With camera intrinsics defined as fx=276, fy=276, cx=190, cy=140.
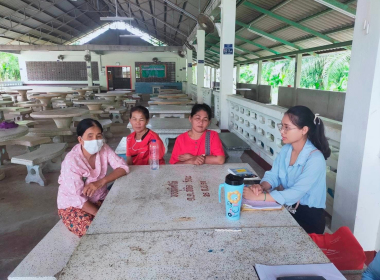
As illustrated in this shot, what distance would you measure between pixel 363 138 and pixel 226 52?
3649mm

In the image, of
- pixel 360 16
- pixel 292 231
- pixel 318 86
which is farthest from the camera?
pixel 318 86

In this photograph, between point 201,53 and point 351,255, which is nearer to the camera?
point 351,255

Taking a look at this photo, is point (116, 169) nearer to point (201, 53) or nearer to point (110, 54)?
point (201, 53)

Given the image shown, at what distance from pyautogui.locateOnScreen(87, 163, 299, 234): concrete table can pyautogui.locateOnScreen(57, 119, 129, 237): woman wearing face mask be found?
0.17 meters

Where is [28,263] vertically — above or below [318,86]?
below

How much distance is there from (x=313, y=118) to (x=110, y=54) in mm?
18211

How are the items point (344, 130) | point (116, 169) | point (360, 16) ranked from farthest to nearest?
point (116, 169) < point (344, 130) < point (360, 16)

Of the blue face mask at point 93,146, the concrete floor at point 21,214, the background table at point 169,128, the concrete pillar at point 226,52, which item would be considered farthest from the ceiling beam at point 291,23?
the blue face mask at point 93,146

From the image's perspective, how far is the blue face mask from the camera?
69.4 inches

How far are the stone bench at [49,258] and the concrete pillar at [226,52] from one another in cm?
374

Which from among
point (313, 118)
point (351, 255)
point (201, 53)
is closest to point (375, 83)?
point (313, 118)

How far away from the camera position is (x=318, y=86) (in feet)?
44.3

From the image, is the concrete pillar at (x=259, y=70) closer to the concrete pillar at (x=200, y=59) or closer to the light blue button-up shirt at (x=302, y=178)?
the concrete pillar at (x=200, y=59)

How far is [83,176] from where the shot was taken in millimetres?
1734
